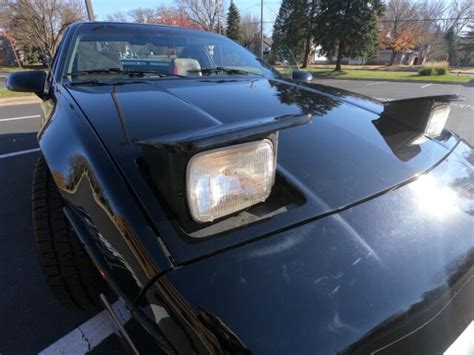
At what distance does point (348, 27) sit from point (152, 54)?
1098 inches

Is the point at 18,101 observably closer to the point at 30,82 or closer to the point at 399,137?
the point at 30,82

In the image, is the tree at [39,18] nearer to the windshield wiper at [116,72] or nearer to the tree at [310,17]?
the windshield wiper at [116,72]

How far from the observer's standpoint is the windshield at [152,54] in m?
2.04

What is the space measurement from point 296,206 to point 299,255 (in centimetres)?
18

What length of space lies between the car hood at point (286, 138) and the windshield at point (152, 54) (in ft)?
1.36

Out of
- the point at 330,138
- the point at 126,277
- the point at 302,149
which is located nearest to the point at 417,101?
the point at 330,138

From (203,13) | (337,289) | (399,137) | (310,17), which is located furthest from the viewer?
(203,13)

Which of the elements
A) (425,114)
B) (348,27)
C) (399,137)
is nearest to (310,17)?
(348,27)

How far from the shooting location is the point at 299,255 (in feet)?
2.69

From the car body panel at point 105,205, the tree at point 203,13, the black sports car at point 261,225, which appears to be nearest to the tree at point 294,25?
the tree at point 203,13

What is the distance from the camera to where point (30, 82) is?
6.95 ft

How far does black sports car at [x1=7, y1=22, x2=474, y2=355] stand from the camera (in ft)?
2.37

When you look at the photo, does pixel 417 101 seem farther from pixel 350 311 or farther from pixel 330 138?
pixel 350 311

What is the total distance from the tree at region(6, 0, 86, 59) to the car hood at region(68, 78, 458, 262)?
1695cm
